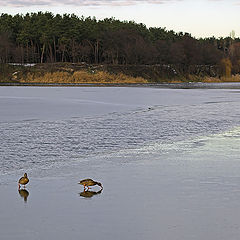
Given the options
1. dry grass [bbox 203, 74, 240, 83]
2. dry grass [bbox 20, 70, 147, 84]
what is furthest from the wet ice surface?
dry grass [bbox 203, 74, 240, 83]

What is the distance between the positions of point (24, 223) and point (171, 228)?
7.83 ft

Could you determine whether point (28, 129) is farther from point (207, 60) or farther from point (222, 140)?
point (207, 60)

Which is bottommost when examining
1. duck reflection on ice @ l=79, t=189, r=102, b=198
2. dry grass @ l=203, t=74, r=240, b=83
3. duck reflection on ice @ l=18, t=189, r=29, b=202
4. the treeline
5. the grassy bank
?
duck reflection on ice @ l=79, t=189, r=102, b=198

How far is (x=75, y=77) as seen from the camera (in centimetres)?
13812

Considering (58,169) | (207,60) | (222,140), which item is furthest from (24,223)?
(207,60)

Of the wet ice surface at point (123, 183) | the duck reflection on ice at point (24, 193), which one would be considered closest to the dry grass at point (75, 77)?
the wet ice surface at point (123, 183)

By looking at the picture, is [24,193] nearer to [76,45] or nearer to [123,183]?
[123,183]

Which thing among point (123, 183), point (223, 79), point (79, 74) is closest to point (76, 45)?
point (79, 74)

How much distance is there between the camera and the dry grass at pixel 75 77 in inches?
5458

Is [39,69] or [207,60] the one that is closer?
[39,69]

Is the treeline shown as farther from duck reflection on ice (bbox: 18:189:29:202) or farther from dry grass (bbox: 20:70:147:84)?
duck reflection on ice (bbox: 18:189:29:202)

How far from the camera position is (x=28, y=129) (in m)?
22.3

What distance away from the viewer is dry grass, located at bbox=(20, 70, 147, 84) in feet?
455

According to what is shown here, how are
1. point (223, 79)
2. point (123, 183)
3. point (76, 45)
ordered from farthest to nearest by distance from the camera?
point (223, 79), point (76, 45), point (123, 183)
